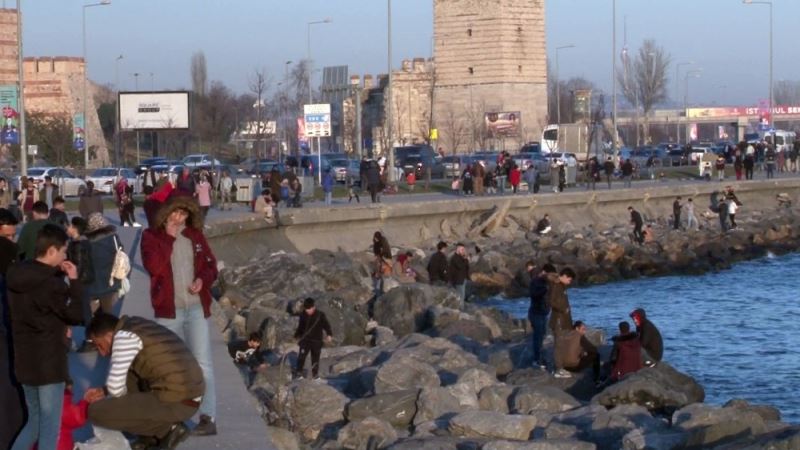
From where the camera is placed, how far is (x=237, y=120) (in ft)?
286

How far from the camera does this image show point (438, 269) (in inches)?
1148

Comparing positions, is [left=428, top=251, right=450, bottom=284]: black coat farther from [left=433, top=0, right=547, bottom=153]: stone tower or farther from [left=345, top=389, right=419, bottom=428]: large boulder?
[left=433, top=0, right=547, bottom=153]: stone tower

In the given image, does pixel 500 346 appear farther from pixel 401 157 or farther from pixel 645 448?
pixel 401 157

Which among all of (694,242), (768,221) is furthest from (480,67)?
(694,242)

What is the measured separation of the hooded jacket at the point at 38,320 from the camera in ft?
28.3

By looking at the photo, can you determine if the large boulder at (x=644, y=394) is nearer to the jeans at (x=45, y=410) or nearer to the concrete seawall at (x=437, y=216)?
the jeans at (x=45, y=410)

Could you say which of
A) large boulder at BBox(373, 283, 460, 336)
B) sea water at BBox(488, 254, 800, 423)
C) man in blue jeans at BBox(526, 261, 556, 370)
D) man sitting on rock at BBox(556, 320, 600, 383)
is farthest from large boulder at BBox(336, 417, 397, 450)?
large boulder at BBox(373, 283, 460, 336)

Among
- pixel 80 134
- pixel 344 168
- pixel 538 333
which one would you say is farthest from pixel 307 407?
pixel 80 134

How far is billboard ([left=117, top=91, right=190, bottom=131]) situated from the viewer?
2071 inches

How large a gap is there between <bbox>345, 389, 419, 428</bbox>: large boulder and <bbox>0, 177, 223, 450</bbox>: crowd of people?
5155mm

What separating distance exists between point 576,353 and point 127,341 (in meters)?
11.2

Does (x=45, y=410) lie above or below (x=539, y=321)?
above

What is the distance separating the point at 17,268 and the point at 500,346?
48.2 ft

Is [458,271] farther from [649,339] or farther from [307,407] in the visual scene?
[307,407]
